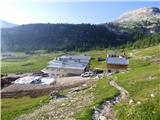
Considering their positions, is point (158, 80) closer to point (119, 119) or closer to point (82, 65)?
point (119, 119)

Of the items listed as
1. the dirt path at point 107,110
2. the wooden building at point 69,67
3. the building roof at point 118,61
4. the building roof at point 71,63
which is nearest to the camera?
the dirt path at point 107,110

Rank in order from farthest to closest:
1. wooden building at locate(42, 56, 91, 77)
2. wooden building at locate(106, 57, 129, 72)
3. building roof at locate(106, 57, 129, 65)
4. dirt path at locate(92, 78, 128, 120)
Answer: wooden building at locate(42, 56, 91, 77) < building roof at locate(106, 57, 129, 65) < wooden building at locate(106, 57, 129, 72) < dirt path at locate(92, 78, 128, 120)

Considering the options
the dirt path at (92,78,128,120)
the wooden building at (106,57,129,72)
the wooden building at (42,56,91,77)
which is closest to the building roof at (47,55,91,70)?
the wooden building at (42,56,91,77)

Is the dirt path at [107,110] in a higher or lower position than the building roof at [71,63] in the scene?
higher

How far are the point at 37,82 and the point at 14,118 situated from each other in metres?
63.1

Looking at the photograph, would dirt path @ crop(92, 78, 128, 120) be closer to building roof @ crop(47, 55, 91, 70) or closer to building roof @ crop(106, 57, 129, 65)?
building roof @ crop(106, 57, 129, 65)

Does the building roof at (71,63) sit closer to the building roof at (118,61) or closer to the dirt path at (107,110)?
the building roof at (118,61)

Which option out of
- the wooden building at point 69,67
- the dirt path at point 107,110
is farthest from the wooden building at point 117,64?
the dirt path at point 107,110

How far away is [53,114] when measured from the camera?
44812mm

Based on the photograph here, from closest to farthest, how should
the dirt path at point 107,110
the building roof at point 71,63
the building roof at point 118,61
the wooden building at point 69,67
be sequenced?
the dirt path at point 107,110 → the building roof at point 118,61 → the wooden building at point 69,67 → the building roof at point 71,63

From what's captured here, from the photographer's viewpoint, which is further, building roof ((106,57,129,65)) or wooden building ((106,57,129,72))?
building roof ((106,57,129,65))

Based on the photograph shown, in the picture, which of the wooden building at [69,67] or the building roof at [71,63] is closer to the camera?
the wooden building at [69,67]

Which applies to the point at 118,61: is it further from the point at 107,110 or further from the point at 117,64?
the point at 107,110

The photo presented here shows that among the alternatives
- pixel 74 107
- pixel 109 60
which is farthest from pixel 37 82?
pixel 74 107
